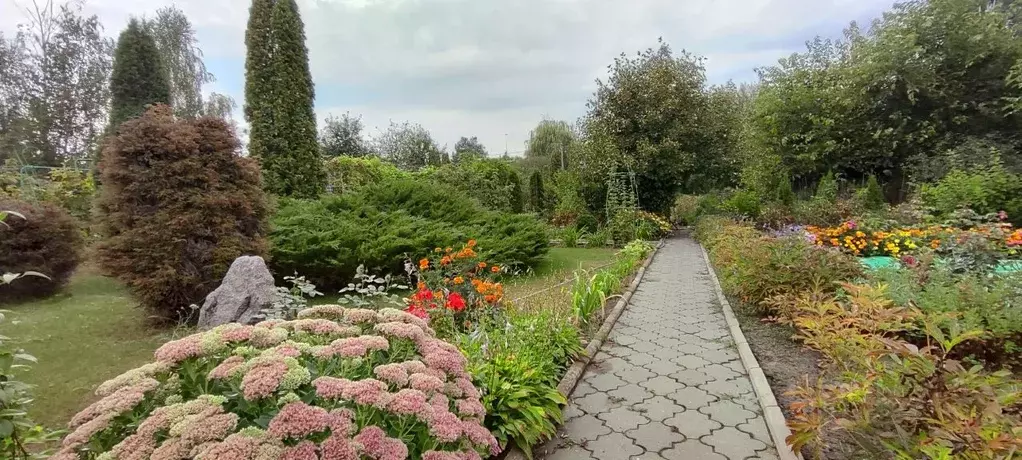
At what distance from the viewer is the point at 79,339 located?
4.66 m

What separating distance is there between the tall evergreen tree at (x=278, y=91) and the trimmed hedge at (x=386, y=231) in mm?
1127

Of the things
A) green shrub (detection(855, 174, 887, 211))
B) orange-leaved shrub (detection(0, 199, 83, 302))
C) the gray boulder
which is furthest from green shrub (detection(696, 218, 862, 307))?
orange-leaved shrub (detection(0, 199, 83, 302))

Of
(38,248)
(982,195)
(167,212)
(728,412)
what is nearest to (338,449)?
(728,412)

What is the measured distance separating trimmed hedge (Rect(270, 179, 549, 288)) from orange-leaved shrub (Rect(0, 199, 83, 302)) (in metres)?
2.80

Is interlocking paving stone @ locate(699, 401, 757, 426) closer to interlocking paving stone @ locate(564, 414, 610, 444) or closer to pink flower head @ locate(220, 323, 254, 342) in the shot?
interlocking paving stone @ locate(564, 414, 610, 444)

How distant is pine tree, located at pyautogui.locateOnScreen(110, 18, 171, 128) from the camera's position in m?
9.19

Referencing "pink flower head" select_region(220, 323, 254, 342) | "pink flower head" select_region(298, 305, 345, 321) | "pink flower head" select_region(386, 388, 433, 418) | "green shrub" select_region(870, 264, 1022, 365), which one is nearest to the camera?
"pink flower head" select_region(386, 388, 433, 418)

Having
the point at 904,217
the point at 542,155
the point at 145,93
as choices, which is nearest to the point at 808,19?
the point at 904,217

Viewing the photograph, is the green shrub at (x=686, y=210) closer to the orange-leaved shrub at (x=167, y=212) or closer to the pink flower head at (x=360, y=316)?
the orange-leaved shrub at (x=167, y=212)

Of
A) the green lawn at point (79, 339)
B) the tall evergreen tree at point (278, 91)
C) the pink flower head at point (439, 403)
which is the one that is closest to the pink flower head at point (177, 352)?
the pink flower head at point (439, 403)

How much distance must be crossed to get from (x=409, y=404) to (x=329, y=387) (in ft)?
0.88

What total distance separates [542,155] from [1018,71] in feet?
63.2

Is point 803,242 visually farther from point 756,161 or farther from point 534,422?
point 756,161

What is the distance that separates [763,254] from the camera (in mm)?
5324
